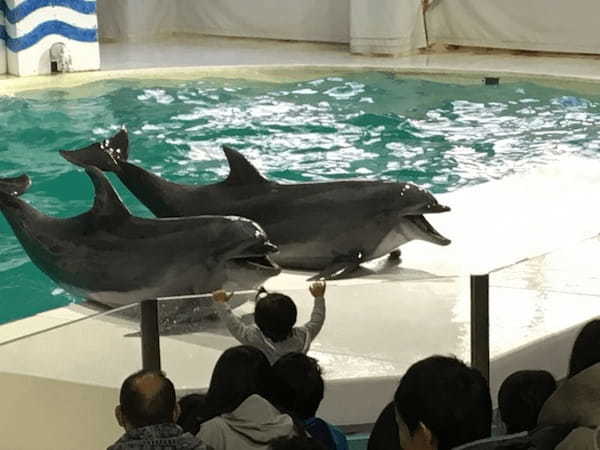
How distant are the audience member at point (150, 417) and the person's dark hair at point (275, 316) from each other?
2.33ft

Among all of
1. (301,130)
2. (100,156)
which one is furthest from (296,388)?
(301,130)

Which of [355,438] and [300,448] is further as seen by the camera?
[355,438]

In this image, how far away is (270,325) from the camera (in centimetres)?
386

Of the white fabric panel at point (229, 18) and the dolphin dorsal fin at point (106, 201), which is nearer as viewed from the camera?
the dolphin dorsal fin at point (106, 201)

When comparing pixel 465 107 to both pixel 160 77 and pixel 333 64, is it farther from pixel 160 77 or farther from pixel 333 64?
pixel 160 77

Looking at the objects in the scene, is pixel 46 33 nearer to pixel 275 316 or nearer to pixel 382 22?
pixel 382 22

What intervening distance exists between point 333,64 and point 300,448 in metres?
12.8

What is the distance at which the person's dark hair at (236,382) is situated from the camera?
3.29 meters

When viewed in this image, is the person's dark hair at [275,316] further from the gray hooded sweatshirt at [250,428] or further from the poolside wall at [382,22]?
the poolside wall at [382,22]

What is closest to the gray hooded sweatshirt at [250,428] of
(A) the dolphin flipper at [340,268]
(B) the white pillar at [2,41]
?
(A) the dolphin flipper at [340,268]

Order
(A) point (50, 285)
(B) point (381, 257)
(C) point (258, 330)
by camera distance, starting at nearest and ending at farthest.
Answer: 1. (C) point (258, 330)
2. (B) point (381, 257)
3. (A) point (50, 285)

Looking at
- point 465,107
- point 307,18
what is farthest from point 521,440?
point 307,18

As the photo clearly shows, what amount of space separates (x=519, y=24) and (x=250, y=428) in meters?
13.8

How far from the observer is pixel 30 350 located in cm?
390
